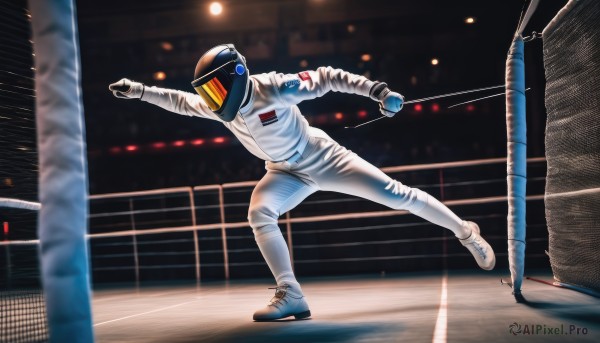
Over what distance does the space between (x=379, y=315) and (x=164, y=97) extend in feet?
5.83

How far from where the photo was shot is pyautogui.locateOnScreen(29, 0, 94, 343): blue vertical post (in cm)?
165

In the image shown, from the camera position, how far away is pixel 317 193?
324 inches

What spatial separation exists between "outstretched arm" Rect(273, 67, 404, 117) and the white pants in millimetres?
329

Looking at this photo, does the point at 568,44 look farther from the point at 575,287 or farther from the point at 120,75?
the point at 120,75

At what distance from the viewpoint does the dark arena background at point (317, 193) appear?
2.77m

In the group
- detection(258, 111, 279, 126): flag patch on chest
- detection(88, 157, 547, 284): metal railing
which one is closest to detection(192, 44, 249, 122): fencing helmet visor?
detection(258, 111, 279, 126): flag patch on chest

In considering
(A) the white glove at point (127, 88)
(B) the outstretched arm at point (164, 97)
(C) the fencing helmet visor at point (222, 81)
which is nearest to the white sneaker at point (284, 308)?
(C) the fencing helmet visor at point (222, 81)

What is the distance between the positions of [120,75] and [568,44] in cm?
1226

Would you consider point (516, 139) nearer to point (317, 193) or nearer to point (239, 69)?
point (239, 69)

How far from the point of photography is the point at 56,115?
5.53ft

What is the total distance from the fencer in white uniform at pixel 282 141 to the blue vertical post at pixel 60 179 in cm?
150

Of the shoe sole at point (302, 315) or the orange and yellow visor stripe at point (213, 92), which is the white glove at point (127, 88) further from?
the shoe sole at point (302, 315)

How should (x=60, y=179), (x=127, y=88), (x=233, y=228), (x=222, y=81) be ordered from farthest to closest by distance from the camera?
(x=233, y=228) → (x=127, y=88) → (x=222, y=81) → (x=60, y=179)

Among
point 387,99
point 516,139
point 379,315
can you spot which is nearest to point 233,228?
point 379,315
